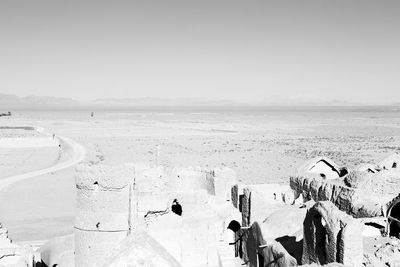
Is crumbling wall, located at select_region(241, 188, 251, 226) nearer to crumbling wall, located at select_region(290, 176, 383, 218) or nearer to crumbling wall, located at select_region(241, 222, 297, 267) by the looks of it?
crumbling wall, located at select_region(241, 222, 297, 267)

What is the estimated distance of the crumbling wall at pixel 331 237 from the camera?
989cm

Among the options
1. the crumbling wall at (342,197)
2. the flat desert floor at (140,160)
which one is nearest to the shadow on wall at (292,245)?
the crumbling wall at (342,197)

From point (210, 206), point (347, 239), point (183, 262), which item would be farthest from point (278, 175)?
point (347, 239)

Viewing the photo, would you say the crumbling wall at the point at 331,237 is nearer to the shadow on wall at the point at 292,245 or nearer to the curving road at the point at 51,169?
the shadow on wall at the point at 292,245

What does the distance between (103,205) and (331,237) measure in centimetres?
648

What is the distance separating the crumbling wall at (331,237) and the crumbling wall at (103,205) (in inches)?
205

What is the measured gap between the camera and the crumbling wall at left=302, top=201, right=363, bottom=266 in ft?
32.4

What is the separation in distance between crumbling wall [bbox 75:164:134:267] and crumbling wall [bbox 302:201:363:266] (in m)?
5.20

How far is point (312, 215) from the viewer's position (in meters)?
11.0

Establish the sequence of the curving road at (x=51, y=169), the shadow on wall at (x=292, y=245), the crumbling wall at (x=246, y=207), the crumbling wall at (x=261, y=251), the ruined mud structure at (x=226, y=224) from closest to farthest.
Answer: 1. the ruined mud structure at (x=226, y=224)
2. the crumbling wall at (x=261, y=251)
3. the shadow on wall at (x=292, y=245)
4. the crumbling wall at (x=246, y=207)
5. the curving road at (x=51, y=169)

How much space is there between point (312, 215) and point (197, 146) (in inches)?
1841

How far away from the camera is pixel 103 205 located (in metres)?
12.9

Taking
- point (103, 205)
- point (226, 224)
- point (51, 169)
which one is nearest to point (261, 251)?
point (226, 224)

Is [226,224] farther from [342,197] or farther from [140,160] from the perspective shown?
[140,160]
